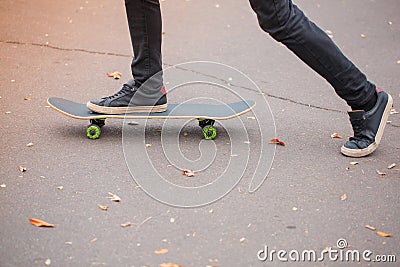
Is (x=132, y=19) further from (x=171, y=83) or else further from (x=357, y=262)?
(x=357, y=262)

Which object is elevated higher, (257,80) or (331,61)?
(331,61)

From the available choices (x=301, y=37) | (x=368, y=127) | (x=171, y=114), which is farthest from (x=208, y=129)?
(x=368, y=127)

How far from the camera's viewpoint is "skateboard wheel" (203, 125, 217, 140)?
4547 millimetres

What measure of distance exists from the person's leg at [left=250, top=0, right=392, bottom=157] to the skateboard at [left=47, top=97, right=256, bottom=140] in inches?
26.4

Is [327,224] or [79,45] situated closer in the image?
[327,224]

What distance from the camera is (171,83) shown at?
579 cm

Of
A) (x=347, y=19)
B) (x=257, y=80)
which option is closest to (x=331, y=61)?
(x=257, y=80)

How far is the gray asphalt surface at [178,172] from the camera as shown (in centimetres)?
328

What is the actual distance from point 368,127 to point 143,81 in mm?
1436

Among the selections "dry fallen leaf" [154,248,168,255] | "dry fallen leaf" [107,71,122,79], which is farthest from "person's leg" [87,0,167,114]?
"dry fallen leaf" [154,248,168,255]

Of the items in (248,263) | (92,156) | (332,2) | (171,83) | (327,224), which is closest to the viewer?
(248,263)

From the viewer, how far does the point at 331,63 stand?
410 centimetres

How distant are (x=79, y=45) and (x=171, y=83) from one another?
55.2 inches

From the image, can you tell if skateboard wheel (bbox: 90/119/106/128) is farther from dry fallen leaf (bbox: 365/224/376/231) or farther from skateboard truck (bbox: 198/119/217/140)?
dry fallen leaf (bbox: 365/224/376/231)
